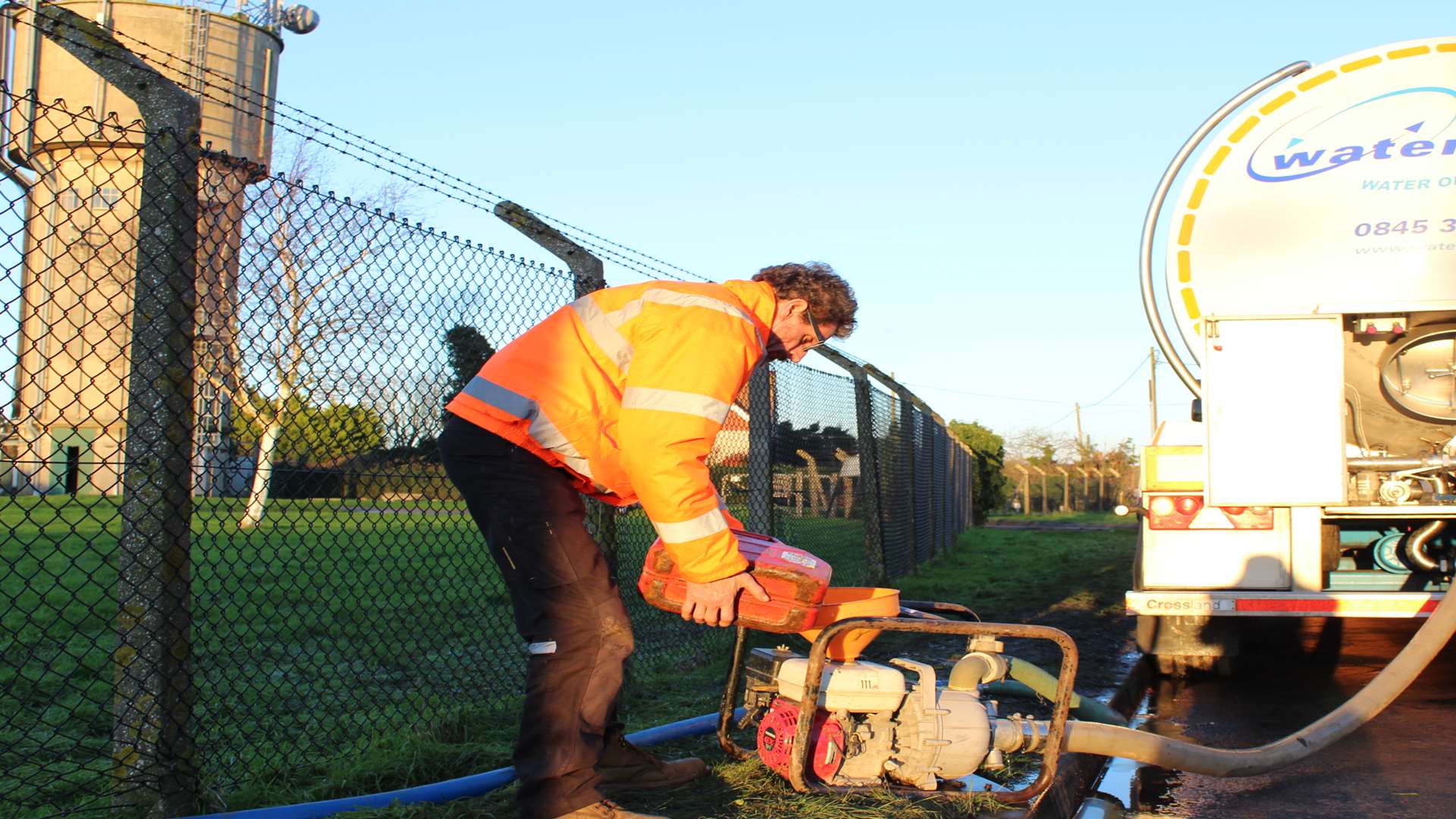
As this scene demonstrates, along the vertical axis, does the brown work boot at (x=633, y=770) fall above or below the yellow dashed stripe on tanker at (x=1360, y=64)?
below

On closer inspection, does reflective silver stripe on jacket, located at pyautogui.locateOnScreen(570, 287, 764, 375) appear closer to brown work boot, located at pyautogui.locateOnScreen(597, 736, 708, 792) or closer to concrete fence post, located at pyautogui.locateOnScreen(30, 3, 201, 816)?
concrete fence post, located at pyautogui.locateOnScreen(30, 3, 201, 816)

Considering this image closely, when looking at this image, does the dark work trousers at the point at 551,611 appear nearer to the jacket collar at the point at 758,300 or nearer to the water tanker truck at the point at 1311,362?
the jacket collar at the point at 758,300

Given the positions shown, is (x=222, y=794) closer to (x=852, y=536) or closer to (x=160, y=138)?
(x=160, y=138)

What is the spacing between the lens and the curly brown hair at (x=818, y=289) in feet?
11.6

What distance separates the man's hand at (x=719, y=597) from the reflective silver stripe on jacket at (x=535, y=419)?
0.50m

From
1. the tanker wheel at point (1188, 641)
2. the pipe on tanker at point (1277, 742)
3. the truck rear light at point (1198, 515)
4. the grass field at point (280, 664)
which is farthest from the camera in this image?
the tanker wheel at point (1188, 641)

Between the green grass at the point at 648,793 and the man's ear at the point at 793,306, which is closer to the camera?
the man's ear at the point at 793,306

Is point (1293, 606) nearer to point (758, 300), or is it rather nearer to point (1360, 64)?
point (1360, 64)

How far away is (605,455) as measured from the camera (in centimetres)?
334

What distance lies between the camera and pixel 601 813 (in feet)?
10.7

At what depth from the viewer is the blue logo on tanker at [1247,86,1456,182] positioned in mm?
5949

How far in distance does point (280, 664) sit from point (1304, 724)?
16.0 feet

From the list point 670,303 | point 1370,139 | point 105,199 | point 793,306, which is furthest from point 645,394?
point 1370,139

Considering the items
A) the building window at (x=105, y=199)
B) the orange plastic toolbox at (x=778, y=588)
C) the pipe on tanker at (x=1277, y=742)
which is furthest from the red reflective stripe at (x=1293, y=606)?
the building window at (x=105, y=199)
